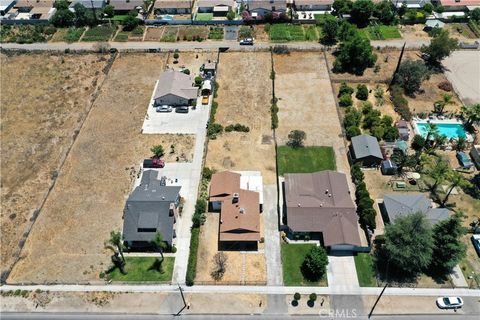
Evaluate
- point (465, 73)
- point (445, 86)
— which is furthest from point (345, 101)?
point (465, 73)

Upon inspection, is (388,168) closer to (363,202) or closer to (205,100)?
(363,202)

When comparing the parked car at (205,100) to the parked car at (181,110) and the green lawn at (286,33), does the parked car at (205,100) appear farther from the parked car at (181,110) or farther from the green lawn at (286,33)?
the green lawn at (286,33)

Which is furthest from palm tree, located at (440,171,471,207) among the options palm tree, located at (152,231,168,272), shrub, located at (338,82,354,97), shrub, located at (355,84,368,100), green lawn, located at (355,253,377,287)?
palm tree, located at (152,231,168,272)

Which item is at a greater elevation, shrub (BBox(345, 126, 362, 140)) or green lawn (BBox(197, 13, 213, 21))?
green lawn (BBox(197, 13, 213, 21))

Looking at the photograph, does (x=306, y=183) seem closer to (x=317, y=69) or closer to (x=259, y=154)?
(x=259, y=154)

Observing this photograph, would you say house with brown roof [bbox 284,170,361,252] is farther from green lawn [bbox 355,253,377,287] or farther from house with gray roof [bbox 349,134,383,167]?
house with gray roof [bbox 349,134,383,167]

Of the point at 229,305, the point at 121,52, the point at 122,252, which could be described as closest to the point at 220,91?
the point at 121,52

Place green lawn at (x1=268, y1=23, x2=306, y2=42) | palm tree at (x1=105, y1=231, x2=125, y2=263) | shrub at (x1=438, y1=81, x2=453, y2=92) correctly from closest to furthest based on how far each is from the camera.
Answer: palm tree at (x1=105, y1=231, x2=125, y2=263) < shrub at (x1=438, y1=81, x2=453, y2=92) < green lawn at (x1=268, y1=23, x2=306, y2=42)
